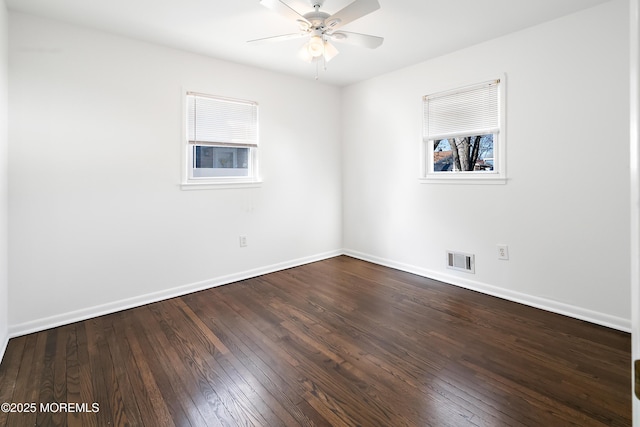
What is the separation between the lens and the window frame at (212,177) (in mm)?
3490

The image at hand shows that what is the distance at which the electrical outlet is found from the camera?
10.8 ft

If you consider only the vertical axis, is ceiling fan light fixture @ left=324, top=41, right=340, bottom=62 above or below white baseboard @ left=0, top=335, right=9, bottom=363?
above

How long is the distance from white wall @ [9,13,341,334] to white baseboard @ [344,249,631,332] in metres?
1.77

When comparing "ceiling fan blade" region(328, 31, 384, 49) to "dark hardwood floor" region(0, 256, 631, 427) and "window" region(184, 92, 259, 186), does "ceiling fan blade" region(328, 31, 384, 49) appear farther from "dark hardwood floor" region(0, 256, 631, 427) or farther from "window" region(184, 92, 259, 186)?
"dark hardwood floor" region(0, 256, 631, 427)

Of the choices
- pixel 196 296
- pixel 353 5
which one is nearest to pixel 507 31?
pixel 353 5

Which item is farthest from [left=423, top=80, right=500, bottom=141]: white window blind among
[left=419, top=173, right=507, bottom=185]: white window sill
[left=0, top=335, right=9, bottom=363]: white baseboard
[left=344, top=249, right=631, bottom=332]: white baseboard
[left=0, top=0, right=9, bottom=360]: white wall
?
[left=0, top=335, right=9, bottom=363]: white baseboard

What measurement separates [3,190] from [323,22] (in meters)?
2.62

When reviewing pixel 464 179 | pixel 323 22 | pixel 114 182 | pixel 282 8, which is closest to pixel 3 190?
pixel 114 182

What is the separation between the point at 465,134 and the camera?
11.7 ft

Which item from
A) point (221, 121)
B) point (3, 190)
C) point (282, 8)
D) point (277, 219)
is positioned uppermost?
point (282, 8)

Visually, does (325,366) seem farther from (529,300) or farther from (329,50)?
(329,50)

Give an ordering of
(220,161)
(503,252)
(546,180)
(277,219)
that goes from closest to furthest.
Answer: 1. (546,180)
2. (503,252)
3. (220,161)
4. (277,219)

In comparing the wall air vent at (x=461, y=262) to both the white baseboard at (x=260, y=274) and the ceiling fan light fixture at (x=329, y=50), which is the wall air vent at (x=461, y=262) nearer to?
the white baseboard at (x=260, y=274)

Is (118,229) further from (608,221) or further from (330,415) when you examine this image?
(608,221)
